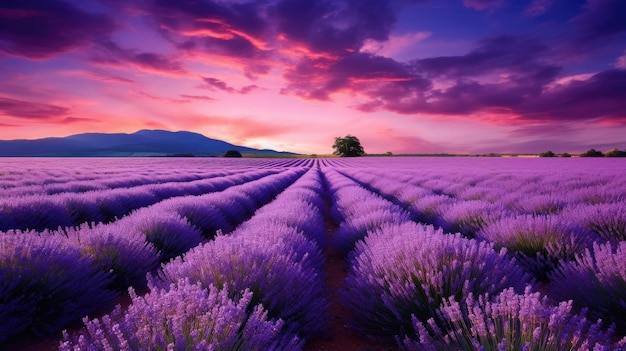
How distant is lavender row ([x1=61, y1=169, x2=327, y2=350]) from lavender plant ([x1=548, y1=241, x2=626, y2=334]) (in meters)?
1.70

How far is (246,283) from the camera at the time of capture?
6.63 ft

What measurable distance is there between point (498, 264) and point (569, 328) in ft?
2.91

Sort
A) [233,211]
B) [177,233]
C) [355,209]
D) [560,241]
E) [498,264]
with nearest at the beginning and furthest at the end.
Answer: [498,264] < [560,241] < [177,233] < [355,209] < [233,211]

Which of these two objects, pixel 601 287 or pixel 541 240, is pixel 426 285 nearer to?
pixel 601 287

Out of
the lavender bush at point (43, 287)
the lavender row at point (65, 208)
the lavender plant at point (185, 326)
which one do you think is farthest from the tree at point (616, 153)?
the lavender bush at point (43, 287)

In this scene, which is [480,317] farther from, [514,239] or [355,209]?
[355,209]

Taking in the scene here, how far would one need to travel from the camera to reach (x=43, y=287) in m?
2.44

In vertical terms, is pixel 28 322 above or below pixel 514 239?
below

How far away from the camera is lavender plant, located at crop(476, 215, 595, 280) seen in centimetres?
323

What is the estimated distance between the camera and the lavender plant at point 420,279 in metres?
2.03

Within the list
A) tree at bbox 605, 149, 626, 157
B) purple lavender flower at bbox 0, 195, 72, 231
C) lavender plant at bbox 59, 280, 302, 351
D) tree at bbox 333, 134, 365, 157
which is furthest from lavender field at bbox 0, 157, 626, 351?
tree at bbox 333, 134, 365, 157

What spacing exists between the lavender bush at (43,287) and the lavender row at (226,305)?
26 cm

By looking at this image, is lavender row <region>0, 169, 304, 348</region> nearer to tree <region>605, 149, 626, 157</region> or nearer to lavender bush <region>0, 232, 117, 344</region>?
lavender bush <region>0, 232, 117, 344</region>

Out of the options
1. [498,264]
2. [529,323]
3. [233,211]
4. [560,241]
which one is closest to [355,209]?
[233,211]
